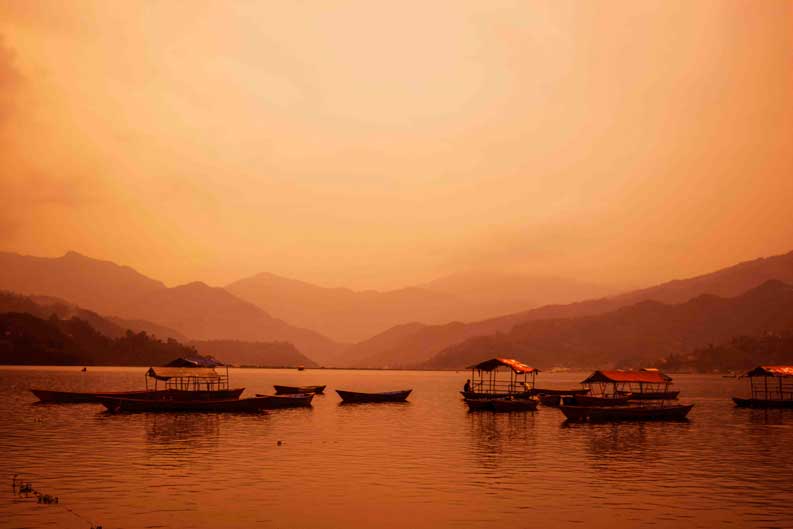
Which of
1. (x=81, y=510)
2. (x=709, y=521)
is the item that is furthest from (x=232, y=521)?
(x=709, y=521)

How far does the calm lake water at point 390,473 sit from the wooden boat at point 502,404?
1225cm

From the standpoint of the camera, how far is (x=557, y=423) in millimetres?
73750

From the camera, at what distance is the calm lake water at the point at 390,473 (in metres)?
29.9

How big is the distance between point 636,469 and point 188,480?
2638 centimetres

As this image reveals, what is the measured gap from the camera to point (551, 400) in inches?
4048

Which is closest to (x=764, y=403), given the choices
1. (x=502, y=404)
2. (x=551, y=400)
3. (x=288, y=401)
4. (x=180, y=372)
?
(x=551, y=400)

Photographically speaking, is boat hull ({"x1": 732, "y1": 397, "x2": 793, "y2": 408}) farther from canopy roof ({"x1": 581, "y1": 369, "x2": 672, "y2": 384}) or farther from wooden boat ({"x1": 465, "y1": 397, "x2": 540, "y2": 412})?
wooden boat ({"x1": 465, "y1": 397, "x2": 540, "y2": 412})

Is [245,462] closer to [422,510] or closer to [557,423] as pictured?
[422,510]

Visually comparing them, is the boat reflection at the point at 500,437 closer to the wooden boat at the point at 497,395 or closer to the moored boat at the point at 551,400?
the wooden boat at the point at 497,395

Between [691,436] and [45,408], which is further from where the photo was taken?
[45,408]

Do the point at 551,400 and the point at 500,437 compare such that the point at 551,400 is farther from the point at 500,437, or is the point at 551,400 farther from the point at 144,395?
the point at 144,395

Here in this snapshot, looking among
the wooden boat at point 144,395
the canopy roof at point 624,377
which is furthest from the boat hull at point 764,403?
the wooden boat at point 144,395

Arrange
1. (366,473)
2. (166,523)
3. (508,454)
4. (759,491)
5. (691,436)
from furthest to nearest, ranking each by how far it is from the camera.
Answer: (691,436) < (508,454) < (366,473) < (759,491) < (166,523)

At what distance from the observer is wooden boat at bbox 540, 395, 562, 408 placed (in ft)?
332
